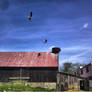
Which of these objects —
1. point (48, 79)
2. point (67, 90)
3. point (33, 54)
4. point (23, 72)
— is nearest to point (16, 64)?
point (23, 72)

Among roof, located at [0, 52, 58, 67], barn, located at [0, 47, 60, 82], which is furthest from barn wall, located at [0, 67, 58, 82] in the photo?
roof, located at [0, 52, 58, 67]

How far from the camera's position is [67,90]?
34156mm

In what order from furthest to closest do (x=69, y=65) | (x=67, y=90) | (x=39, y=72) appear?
1. (x=69, y=65)
2. (x=39, y=72)
3. (x=67, y=90)

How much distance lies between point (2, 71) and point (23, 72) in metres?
4.74

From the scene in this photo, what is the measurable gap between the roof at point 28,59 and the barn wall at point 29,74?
0.88 m

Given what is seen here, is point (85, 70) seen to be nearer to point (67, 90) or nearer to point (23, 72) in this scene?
point (67, 90)

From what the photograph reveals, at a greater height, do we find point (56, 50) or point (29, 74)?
point (56, 50)

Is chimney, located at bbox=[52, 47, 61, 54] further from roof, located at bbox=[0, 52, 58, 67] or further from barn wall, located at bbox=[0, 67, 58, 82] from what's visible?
barn wall, located at bbox=[0, 67, 58, 82]

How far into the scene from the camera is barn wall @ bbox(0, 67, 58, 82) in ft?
118

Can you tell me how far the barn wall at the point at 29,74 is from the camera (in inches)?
1417

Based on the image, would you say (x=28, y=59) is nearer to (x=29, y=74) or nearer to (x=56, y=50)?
(x=29, y=74)

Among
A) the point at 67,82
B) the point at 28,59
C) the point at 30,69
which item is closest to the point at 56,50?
the point at 28,59

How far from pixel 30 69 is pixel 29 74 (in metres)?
1.10

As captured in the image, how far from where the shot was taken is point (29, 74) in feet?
120
